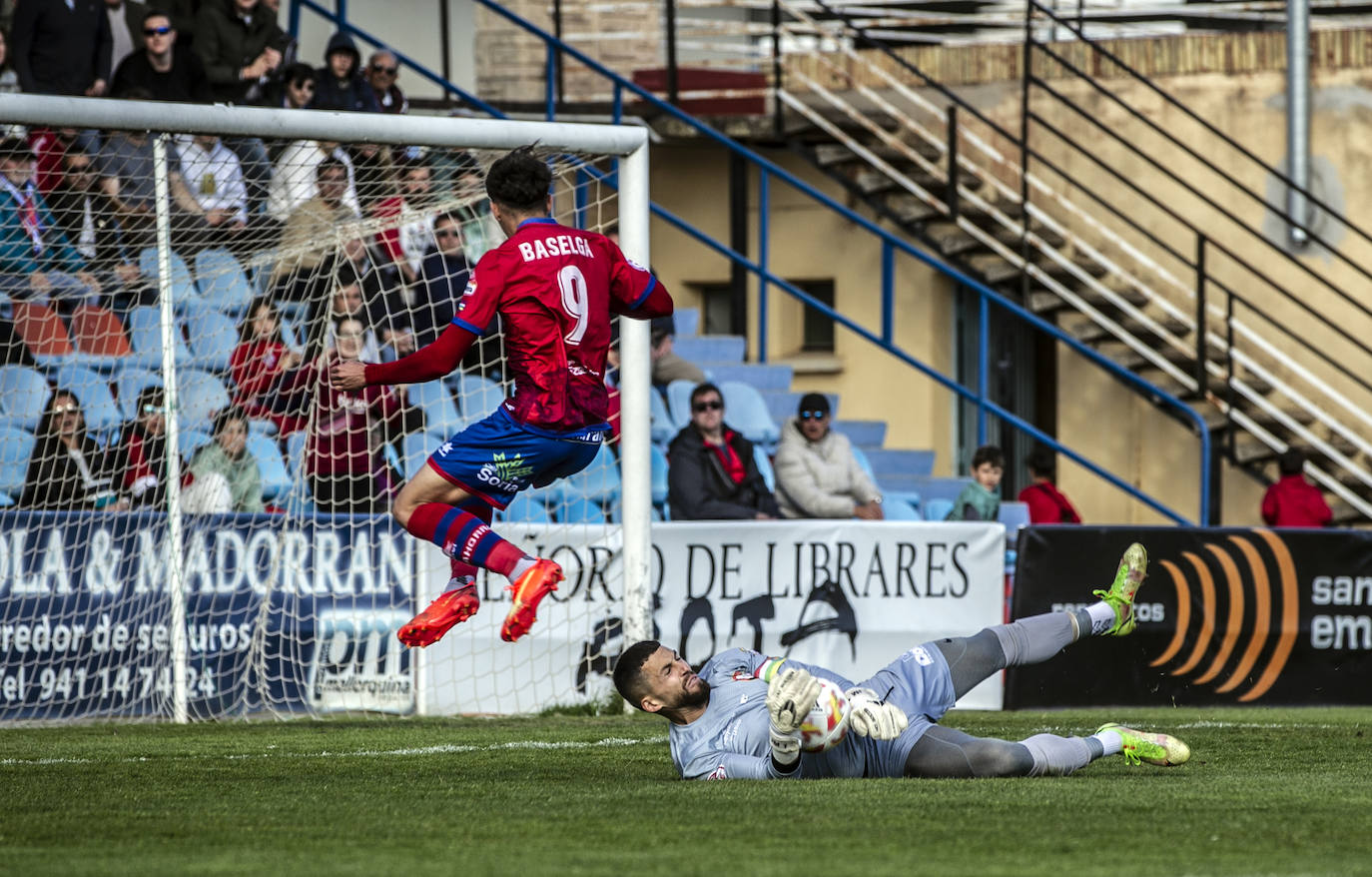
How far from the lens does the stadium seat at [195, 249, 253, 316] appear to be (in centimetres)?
1043

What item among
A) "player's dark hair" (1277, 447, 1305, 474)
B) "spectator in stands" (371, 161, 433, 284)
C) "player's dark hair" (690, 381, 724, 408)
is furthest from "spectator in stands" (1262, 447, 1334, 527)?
"spectator in stands" (371, 161, 433, 284)

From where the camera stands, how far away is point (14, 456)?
10.2 meters

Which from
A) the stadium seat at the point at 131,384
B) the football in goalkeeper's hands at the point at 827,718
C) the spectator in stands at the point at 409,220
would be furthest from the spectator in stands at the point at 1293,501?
the football in goalkeeper's hands at the point at 827,718

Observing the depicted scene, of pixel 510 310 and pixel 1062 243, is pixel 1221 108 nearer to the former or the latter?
pixel 1062 243

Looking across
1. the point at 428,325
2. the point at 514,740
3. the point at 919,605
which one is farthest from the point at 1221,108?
the point at 514,740

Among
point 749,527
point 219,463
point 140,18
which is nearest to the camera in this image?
point 219,463

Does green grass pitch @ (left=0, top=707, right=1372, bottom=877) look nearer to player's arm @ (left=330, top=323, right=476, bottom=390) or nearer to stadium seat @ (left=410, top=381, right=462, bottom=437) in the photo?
player's arm @ (left=330, top=323, right=476, bottom=390)

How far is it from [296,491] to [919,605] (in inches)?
146

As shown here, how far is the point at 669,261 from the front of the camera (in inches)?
699

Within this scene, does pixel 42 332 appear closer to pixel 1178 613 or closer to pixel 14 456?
pixel 14 456

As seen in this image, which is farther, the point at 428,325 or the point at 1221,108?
the point at 1221,108

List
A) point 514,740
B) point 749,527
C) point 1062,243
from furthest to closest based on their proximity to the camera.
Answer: point 1062,243, point 749,527, point 514,740

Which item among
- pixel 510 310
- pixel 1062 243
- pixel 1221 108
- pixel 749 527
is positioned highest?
pixel 1221 108

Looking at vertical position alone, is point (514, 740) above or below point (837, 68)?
below
